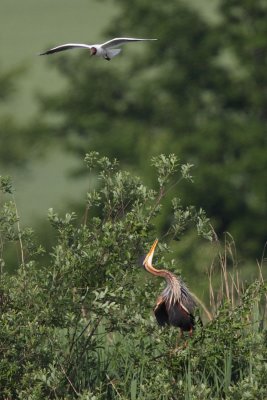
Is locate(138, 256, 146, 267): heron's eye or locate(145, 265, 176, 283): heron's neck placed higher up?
locate(138, 256, 146, 267): heron's eye

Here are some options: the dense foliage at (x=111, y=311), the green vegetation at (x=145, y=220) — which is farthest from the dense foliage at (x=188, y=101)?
the dense foliage at (x=111, y=311)

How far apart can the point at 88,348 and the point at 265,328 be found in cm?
132

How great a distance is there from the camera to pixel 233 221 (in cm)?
3338

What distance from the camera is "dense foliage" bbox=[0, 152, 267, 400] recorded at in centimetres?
742

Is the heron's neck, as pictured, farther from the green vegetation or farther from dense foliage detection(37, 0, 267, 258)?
dense foliage detection(37, 0, 267, 258)

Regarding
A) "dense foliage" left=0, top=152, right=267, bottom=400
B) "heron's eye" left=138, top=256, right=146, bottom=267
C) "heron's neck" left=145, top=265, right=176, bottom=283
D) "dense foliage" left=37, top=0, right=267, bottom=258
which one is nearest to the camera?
"heron's neck" left=145, top=265, right=176, bottom=283

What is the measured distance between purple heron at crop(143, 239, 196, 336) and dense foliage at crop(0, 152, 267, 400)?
0.09 metres

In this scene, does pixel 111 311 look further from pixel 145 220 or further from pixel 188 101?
pixel 188 101

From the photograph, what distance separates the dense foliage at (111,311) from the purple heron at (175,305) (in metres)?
0.09

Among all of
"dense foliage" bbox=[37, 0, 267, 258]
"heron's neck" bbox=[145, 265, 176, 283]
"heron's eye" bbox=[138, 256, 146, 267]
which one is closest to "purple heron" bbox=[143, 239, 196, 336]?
"heron's neck" bbox=[145, 265, 176, 283]

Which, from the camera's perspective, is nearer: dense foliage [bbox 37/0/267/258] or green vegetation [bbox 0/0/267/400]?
green vegetation [bbox 0/0/267/400]

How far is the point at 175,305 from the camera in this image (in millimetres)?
7629

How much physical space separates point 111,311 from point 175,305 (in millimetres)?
411

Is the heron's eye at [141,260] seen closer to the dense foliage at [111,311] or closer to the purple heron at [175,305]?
the dense foliage at [111,311]
